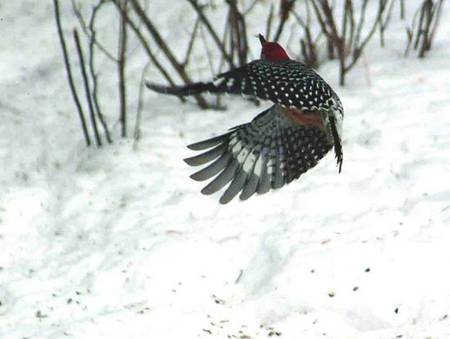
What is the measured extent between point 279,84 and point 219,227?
1650 millimetres

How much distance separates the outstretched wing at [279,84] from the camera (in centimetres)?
289

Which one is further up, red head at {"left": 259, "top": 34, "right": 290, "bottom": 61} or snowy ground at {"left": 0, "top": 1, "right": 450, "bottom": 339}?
red head at {"left": 259, "top": 34, "right": 290, "bottom": 61}

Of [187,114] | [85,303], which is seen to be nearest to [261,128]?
[85,303]

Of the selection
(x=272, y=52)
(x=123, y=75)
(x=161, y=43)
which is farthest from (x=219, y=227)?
(x=272, y=52)

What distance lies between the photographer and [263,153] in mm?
3529

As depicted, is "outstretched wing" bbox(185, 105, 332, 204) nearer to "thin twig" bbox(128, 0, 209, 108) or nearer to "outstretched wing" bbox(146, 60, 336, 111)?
"outstretched wing" bbox(146, 60, 336, 111)

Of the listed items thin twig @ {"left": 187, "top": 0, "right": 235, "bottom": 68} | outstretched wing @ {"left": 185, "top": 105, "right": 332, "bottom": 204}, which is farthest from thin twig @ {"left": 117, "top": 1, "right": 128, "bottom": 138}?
outstretched wing @ {"left": 185, "top": 105, "right": 332, "bottom": 204}

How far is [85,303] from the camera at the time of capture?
406 centimetres

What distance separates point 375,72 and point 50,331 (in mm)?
2720

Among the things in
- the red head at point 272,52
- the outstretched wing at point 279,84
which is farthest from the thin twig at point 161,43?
the outstretched wing at point 279,84

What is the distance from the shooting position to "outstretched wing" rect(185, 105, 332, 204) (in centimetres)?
343

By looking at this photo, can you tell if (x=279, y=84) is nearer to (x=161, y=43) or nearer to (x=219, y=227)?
(x=219, y=227)

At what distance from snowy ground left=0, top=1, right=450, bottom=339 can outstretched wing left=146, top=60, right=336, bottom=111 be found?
1042mm

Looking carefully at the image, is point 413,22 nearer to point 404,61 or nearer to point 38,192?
point 404,61
